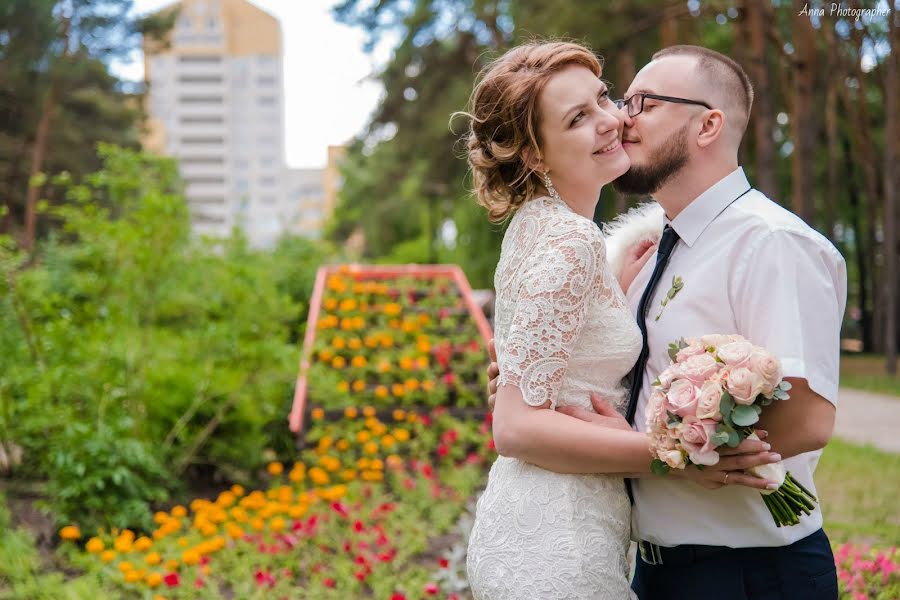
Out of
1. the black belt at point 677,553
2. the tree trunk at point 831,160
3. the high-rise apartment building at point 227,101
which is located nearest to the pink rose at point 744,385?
the black belt at point 677,553

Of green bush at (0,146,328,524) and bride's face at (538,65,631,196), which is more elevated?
bride's face at (538,65,631,196)

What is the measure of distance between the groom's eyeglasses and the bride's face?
0.17 feet

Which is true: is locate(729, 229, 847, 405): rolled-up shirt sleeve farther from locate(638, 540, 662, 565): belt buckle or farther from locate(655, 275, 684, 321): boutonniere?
locate(638, 540, 662, 565): belt buckle

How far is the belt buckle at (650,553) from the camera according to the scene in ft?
7.26

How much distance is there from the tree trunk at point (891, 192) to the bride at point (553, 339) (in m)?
15.8

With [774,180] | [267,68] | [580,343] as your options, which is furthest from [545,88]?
[267,68]

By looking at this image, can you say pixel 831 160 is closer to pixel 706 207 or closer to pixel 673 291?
pixel 706 207

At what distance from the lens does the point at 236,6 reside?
413 feet

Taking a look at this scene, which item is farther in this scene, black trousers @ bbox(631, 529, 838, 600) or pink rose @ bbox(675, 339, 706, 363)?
black trousers @ bbox(631, 529, 838, 600)

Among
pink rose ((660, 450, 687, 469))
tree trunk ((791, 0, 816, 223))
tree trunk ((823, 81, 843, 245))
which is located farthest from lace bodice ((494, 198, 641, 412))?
tree trunk ((823, 81, 843, 245))

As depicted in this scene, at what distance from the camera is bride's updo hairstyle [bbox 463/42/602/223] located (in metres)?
2.28

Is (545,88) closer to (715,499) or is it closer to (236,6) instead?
(715,499)

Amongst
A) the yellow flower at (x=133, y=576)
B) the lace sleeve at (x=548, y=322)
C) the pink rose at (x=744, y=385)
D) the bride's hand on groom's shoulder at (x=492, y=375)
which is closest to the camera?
the pink rose at (x=744, y=385)

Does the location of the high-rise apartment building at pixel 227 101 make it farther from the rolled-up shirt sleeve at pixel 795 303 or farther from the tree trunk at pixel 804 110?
the rolled-up shirt sleeve at pixel 795 303
